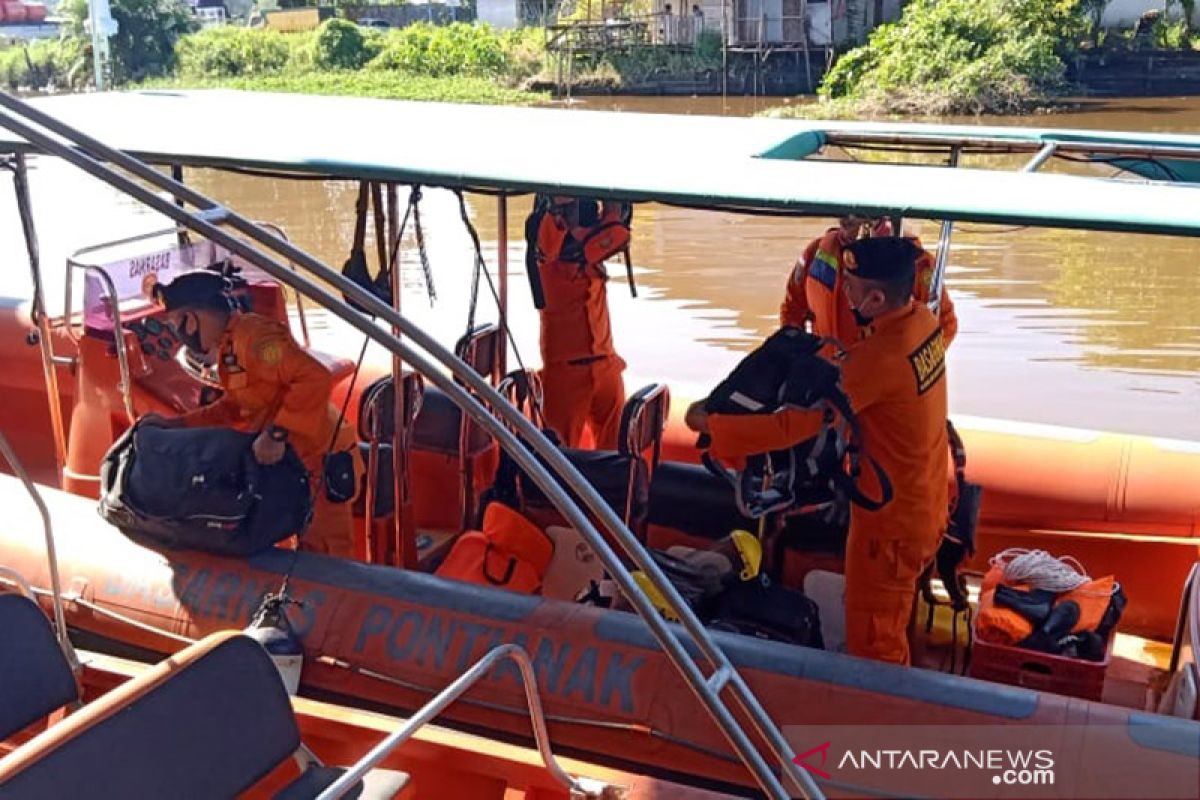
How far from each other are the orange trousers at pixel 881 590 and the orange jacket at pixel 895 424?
4 centimetres

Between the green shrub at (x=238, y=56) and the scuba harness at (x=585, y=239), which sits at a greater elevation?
the green shrub at (x=238, y=56)

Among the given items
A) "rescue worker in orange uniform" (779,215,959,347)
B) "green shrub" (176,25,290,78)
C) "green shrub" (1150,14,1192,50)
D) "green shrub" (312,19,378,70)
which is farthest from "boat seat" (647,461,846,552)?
"green shrub" (176,25,290,78)

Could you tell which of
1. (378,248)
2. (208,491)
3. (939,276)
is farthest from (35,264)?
(939,276)

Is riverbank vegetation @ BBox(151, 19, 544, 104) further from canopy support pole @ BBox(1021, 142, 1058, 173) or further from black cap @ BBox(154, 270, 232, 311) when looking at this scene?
canopy support pole @ BBox(1021, 142, 1058, 173)

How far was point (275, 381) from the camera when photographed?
3.73 metres

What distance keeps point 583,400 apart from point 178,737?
2718mm

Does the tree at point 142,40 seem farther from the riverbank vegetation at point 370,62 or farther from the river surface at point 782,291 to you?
the river surface at point 782,291

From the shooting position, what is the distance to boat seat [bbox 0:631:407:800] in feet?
7.35

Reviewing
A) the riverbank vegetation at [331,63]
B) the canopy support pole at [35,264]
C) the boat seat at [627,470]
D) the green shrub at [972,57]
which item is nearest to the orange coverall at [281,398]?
the canopy support pole at [35,264]

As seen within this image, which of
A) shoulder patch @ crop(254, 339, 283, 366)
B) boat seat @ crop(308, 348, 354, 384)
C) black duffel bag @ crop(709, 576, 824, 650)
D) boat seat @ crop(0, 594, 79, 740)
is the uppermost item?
shoulder patch @ crop(254, 339, 283, 366)

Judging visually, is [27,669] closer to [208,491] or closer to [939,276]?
[208,491]

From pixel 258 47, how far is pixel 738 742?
1385 inches

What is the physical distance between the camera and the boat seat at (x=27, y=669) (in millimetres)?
2729

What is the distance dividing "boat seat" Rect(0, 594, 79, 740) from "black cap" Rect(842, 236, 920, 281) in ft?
6.88
